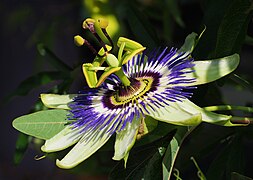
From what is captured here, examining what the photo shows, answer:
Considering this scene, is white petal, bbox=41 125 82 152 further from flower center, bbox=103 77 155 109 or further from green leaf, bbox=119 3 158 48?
green leaf, bbox=119 3 158 48

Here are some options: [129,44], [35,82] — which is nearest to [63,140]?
[129,44]

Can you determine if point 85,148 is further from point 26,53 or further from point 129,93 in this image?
point 26,53

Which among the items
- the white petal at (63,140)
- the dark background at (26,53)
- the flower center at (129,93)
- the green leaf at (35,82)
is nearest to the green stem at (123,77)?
the flower center at (129,93)

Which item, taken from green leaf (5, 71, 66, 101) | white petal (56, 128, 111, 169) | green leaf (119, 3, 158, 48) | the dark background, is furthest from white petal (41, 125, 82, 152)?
the dark background

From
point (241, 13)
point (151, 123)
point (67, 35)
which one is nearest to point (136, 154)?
point (151, 123)

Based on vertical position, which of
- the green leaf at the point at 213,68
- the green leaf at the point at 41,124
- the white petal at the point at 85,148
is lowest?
the green leaf at the point at 213,68

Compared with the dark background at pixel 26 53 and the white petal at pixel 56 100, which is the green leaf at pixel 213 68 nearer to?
the white petal at pixel 56 100
